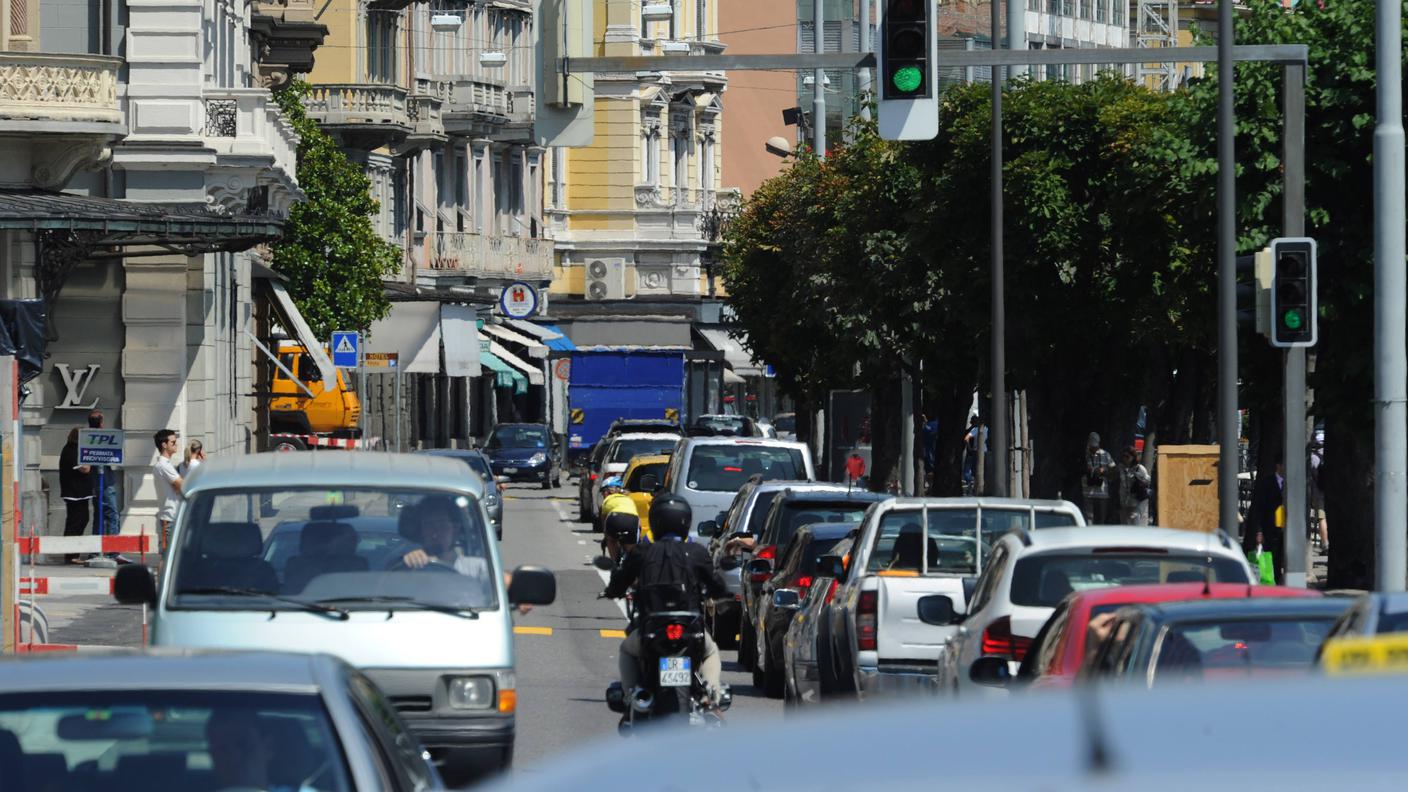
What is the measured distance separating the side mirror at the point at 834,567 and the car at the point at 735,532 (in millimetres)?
5634

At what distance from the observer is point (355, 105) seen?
195 feet

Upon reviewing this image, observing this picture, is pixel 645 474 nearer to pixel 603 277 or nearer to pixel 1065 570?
pixel 1065 570

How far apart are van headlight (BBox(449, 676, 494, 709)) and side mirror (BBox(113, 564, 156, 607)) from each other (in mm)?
1483

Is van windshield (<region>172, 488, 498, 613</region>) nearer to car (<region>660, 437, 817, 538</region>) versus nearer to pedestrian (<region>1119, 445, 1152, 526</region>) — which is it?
car (<region>660, 437, 817, 538</region>)

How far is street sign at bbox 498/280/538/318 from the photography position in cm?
7438

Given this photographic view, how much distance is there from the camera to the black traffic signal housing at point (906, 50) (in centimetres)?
1702

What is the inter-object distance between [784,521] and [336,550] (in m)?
9.47

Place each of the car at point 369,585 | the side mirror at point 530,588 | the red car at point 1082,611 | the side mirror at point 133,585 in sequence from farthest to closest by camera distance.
→ the side mirror at point 530,588, the side mirror at point 133,585, the car at point 369,585, the red car at point 1082,611

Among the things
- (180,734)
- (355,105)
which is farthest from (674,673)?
(355,105)

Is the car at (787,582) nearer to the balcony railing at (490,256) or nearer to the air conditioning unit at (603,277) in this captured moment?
the balcony railing at (490,256)

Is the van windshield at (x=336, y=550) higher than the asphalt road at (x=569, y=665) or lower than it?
higher

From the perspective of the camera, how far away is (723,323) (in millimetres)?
90625

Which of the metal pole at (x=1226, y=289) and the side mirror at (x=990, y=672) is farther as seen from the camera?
the metal pole at (x=1226, y=289)

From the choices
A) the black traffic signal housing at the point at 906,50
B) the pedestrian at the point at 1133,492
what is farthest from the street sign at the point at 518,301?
the black traffic signal housing at the point at 906,50
